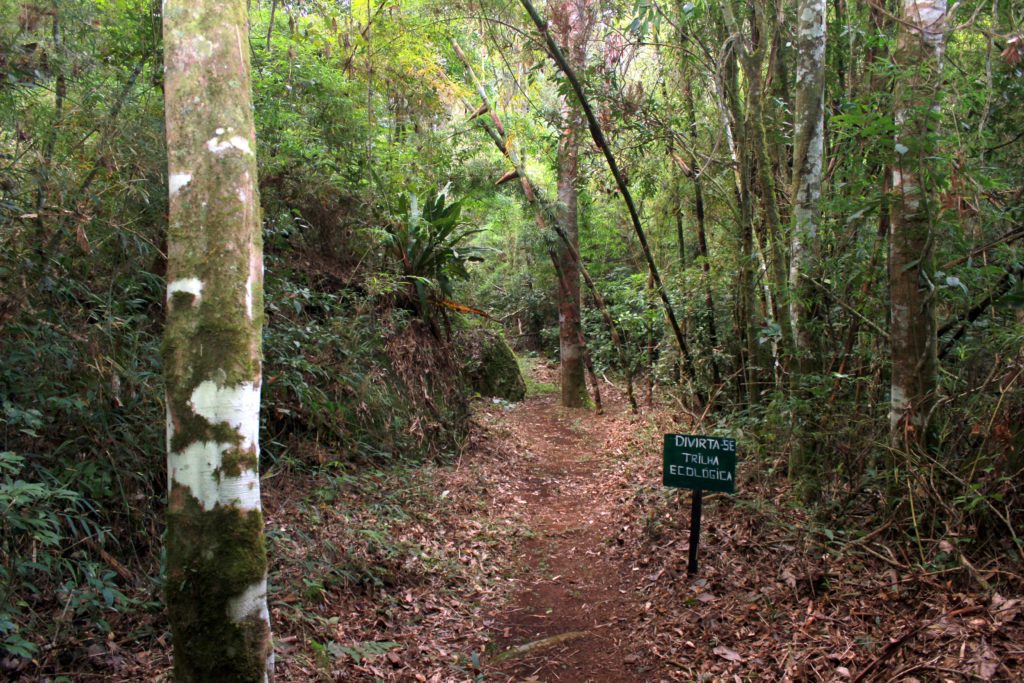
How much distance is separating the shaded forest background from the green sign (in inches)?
27.6

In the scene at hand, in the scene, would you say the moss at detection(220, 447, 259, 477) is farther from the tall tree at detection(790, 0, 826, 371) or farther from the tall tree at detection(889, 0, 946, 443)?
the tall tree at detection(790, 0, 826, 371)

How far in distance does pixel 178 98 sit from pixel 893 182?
4.49m

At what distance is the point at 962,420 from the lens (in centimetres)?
407

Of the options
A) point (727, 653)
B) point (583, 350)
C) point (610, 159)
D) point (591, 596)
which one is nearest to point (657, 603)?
point (591, 596)

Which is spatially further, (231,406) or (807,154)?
(807,154)

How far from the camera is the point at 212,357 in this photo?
253cm

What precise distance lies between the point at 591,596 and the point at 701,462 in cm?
146

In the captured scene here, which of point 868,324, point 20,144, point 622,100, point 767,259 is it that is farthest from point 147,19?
point 868,324

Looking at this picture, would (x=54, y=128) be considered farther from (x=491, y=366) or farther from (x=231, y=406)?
(x=491, y=366)

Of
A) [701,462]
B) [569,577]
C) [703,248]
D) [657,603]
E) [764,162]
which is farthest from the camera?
[703,248]

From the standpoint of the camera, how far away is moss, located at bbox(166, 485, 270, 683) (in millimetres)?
2412

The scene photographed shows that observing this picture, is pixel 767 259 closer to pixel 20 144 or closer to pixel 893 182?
pixel 893 182

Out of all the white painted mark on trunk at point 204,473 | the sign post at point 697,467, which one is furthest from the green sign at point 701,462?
the white painted mark on trunk at point 204,473

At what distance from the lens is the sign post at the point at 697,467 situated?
4.86m
